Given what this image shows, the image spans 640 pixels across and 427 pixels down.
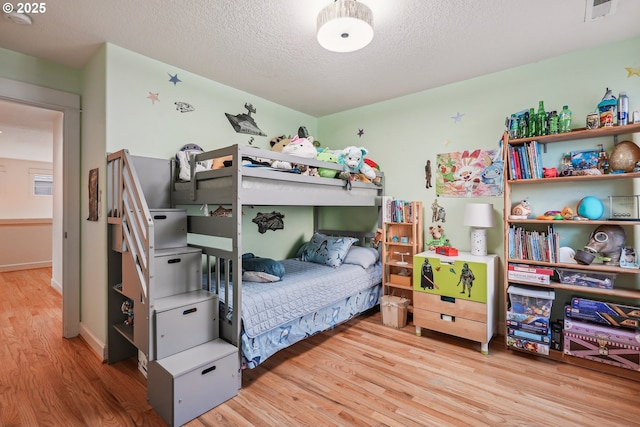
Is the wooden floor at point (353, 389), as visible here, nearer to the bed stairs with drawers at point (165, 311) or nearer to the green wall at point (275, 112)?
the bed stairs with drawers at point (165, 311)

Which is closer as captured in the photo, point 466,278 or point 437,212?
point 466,278

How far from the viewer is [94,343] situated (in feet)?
8.16

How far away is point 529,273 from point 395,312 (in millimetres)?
1179

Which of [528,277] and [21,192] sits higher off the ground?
[21,192]

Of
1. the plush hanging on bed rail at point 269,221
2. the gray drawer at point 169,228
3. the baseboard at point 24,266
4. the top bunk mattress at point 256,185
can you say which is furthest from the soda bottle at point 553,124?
the baseboard at point 24,266

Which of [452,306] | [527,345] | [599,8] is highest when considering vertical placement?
[599,8]

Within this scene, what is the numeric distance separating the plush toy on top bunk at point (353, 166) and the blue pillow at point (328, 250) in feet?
2.27

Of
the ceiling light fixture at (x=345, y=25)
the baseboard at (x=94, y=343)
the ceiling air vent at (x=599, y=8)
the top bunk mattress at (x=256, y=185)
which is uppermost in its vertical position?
the ceiling air vent at (x=599, y=8)

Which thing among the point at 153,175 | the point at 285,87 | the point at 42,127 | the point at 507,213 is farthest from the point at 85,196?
the point at 507,213

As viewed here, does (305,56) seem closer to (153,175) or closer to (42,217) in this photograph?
(153,175)

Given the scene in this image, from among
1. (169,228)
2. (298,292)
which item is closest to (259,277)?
(298,292)

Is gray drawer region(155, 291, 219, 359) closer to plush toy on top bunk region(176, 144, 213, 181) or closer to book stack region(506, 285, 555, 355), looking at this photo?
plush toy on top bunk region(176, 144, 213, 181)

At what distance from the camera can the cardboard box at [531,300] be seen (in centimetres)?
233

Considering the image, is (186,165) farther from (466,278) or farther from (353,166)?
(466,278)
